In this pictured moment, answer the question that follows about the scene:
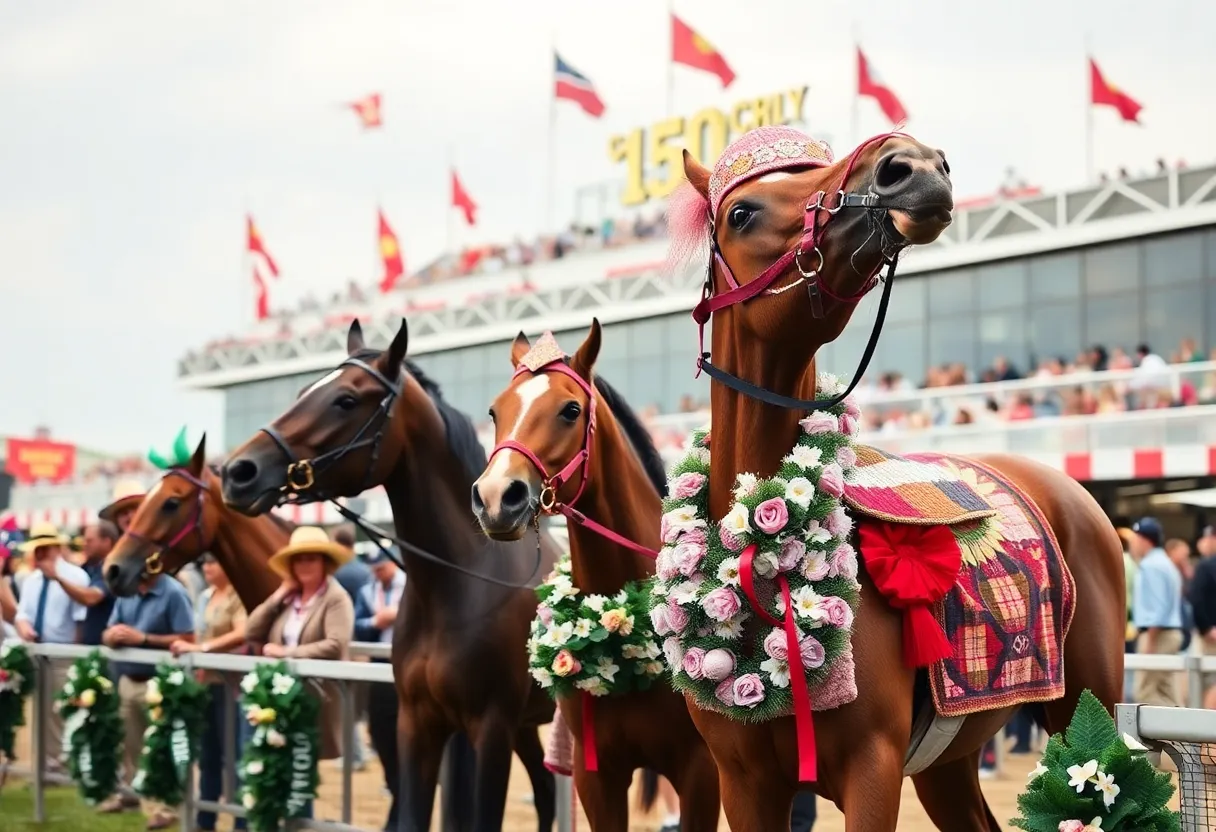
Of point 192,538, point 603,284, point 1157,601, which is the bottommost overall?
point 1157,601

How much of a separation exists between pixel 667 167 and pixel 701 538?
101 feet

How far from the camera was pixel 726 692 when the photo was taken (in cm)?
328

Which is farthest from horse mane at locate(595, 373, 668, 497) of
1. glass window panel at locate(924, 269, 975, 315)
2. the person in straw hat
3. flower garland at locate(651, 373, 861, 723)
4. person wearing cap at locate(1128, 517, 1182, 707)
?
glass window panel at locate(924, 269, 975, 315)

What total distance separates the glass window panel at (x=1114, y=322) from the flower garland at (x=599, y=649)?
19.7m

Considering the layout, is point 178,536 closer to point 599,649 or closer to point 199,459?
point 199,459

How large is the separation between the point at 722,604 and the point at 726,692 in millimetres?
206

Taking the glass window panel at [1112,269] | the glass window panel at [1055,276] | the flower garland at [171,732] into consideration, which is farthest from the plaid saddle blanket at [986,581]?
the glass window panel at [1055,276]

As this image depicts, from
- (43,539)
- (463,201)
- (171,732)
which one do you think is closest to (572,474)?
(171,732)

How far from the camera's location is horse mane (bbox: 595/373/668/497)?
17.5 feet

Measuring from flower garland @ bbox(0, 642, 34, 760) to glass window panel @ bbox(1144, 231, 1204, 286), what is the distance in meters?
18.1

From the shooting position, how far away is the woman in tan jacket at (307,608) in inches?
289

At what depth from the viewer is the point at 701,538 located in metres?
3.43

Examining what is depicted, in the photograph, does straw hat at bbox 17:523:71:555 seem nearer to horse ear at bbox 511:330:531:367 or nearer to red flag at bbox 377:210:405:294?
horse ear at bbox 511:330:531:367

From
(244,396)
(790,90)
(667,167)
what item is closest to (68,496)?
(244,396)
